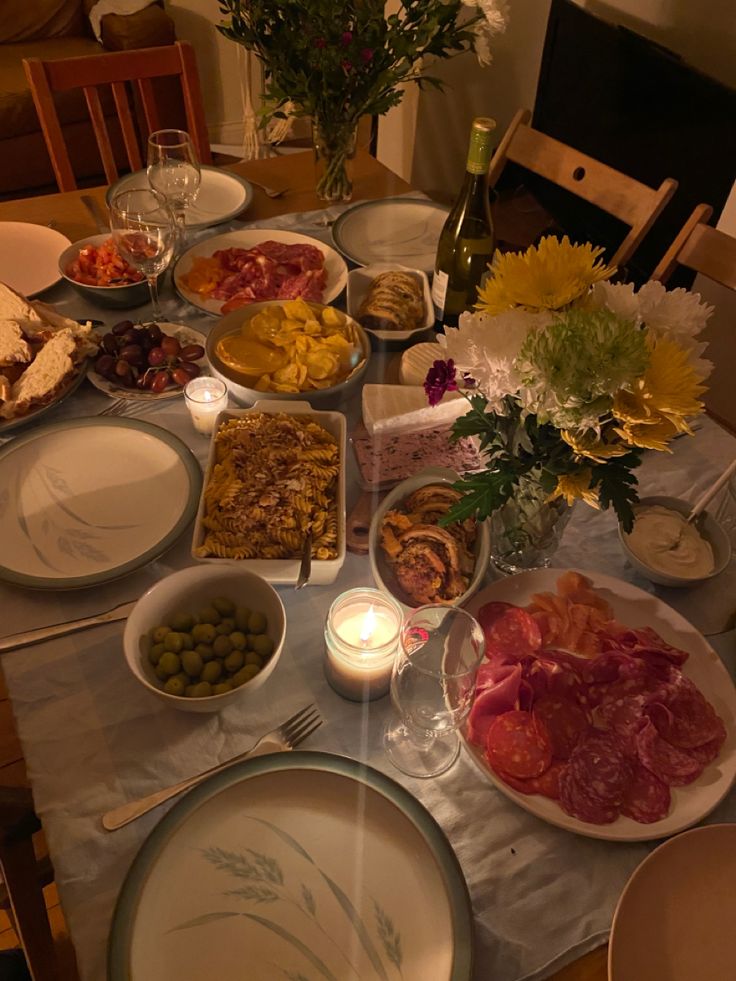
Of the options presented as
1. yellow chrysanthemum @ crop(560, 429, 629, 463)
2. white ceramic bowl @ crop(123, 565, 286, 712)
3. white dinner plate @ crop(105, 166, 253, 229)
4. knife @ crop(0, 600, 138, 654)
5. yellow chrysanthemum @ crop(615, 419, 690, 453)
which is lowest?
knife @ crop(0, 600, 138, 654)

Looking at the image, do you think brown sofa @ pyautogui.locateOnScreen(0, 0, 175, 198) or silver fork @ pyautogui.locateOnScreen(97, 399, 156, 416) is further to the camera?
brown sofa @ pyautogui.locateOnScreen(0, 0, 175, 198)

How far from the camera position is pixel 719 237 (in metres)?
1.31

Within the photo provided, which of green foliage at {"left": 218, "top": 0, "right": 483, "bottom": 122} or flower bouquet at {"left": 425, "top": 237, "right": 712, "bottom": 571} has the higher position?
green foliage at {"left": 218, "top": 0, "right": 483, "bottom": 122}

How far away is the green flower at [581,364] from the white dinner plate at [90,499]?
50 cm

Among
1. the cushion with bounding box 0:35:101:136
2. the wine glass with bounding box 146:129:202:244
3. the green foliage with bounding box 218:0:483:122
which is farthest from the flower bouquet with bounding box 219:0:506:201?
the cushion with bounding box 0:35:101:136

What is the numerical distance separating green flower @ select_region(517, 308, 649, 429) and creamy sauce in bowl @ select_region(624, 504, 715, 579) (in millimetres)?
344

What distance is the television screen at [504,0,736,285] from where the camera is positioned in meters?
1.82

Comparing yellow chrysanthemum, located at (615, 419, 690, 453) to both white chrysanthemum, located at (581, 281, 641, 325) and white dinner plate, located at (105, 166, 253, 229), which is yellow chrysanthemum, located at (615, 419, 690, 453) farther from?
white dinner plate, located at (105, 166, 253, 229)

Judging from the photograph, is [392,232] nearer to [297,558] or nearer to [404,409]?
[404,409]

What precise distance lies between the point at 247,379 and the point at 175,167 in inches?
21.4

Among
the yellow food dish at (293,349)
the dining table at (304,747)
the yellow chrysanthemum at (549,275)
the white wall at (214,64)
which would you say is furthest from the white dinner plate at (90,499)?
the white wall at (214,64)

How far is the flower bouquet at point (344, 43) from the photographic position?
4.01ft

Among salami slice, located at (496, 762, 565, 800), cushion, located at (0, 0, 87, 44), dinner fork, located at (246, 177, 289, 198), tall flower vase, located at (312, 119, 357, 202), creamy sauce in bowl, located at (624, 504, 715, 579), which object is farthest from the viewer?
cushion, located at (0, 0, 87, 44)

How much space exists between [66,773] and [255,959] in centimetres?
26
